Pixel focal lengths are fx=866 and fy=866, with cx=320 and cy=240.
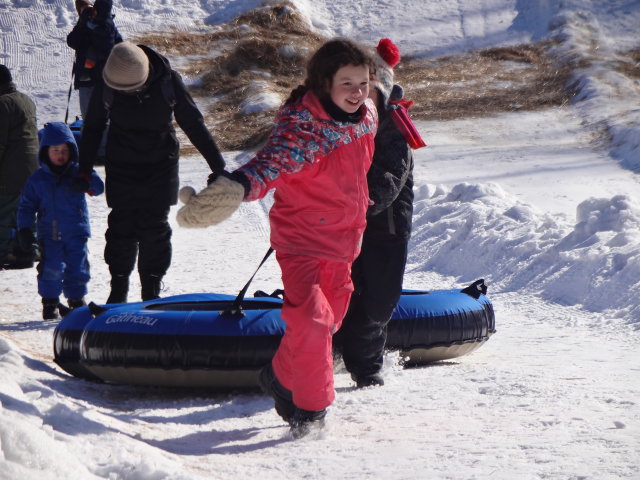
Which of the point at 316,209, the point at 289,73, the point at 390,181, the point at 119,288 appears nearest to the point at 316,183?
the point at 316,209

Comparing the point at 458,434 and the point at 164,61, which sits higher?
the point at 164,61

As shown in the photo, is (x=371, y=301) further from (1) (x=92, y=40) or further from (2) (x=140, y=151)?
(1) (x=92, y=40)

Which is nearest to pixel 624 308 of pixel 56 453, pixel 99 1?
pixel 56 453

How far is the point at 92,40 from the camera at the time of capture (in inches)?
343

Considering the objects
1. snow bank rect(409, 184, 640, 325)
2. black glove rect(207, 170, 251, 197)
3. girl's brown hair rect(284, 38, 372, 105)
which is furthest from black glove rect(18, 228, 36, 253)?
snow bank rect(409, 184, 640, 325)

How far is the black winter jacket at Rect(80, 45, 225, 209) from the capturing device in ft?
16.6

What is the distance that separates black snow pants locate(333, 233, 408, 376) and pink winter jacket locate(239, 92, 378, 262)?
1.82ft

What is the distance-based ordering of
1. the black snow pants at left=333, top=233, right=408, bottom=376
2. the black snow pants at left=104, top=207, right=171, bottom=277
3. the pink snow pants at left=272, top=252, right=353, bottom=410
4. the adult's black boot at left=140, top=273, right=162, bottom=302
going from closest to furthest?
1. the pink snow pants at left=272, top=252, right=353, bottom=410
2. the black snow pants at left=333, top=233, right=408, bottom=376
3. the black snow pants at left=104, top=207, right=171, bottom=277
4. the adult's black boot at left=140, top=273, right=162, bottom=302

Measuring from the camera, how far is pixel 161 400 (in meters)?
4.18

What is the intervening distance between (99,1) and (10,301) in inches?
147

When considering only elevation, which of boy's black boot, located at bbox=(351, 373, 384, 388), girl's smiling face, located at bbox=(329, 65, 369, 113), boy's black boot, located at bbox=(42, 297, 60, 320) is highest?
girl's smiling face, located at bbox=(329, 65, 369, 113)

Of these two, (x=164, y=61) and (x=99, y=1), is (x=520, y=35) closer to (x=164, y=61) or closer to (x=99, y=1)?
(x=99, y=1)

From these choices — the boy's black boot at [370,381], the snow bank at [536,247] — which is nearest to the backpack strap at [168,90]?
the boy's black boot at [370,381]

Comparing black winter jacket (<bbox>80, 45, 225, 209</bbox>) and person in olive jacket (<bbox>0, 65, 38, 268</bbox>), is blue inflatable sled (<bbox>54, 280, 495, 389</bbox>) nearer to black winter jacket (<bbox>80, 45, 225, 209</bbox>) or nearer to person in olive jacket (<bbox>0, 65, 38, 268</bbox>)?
black winter jacket (<bbox>80, 45, 225, 209</bbox>)
